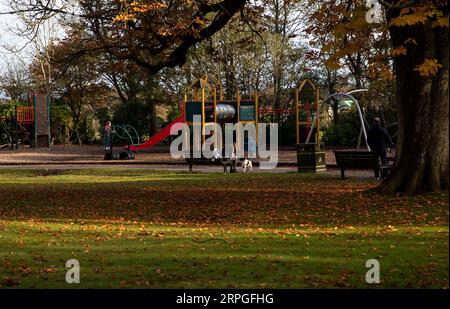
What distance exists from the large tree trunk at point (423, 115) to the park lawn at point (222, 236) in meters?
0.63

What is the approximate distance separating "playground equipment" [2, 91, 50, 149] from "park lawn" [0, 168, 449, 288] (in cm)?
2858

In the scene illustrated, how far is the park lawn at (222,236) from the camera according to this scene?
801 cm

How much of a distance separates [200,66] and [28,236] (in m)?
35.7

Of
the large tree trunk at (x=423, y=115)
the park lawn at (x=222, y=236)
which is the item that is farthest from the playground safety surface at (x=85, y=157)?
the large tree trunk at (x=423, y=115)

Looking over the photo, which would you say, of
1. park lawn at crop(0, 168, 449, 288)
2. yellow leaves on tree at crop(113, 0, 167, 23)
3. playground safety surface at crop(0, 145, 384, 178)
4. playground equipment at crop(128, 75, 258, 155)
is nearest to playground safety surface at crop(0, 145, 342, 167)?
playground safety surface at crop(0, 145, 384, 178)

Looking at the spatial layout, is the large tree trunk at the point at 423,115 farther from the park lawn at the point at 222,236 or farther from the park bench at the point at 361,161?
the park bench at the point at 361,161

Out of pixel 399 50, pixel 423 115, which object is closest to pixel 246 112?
pixel 423 115

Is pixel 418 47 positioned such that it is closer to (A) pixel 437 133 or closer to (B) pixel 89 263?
(A) pixel 437 133

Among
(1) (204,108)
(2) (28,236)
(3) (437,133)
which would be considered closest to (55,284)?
(2) (28,236)

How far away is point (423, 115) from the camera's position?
1565 centimetres

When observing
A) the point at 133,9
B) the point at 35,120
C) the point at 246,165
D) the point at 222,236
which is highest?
the point at 133,9

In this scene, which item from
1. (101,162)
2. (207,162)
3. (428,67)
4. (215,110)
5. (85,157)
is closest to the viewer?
(428,67)

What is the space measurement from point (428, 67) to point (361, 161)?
330 inches

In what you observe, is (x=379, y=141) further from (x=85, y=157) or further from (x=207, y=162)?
(x=85, y=157)
